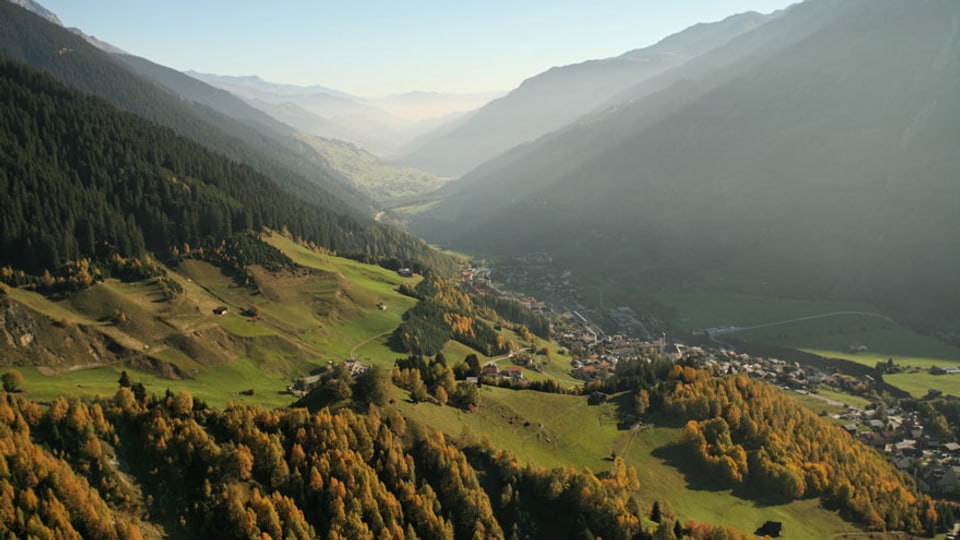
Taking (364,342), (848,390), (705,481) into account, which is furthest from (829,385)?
(364,342)

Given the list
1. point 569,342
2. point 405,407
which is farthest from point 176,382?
point 569,342

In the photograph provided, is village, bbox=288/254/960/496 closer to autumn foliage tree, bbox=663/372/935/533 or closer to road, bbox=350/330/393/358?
road, bbox=350/330/393/358

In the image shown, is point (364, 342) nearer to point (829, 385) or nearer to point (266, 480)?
point (266, 480)

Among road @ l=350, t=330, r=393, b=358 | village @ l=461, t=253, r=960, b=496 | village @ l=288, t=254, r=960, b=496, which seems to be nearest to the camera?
village @ l=288, t=254, r=960, b=496

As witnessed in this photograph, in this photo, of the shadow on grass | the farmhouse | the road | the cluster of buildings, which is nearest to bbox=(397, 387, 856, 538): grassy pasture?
the shadow on grass

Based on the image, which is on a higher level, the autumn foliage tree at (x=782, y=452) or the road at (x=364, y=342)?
the autumn foliage tree at (x=782, y=452)

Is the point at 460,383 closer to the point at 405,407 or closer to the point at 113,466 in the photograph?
the point at 405,407

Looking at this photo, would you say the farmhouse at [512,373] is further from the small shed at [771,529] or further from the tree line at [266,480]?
the small shed at [771,529]

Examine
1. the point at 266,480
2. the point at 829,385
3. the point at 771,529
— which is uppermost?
the point at 266,480

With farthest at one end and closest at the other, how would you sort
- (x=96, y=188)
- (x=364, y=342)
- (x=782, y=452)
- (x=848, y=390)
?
(x=848, y=390) < (x=96, y=188) < (x=364, y=342) < (x=782, y=452)

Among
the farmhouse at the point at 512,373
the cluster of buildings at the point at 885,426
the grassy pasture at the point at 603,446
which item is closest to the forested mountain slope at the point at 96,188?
the farmhouse at the point at 512,373

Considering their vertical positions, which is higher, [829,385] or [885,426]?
[885,426]
